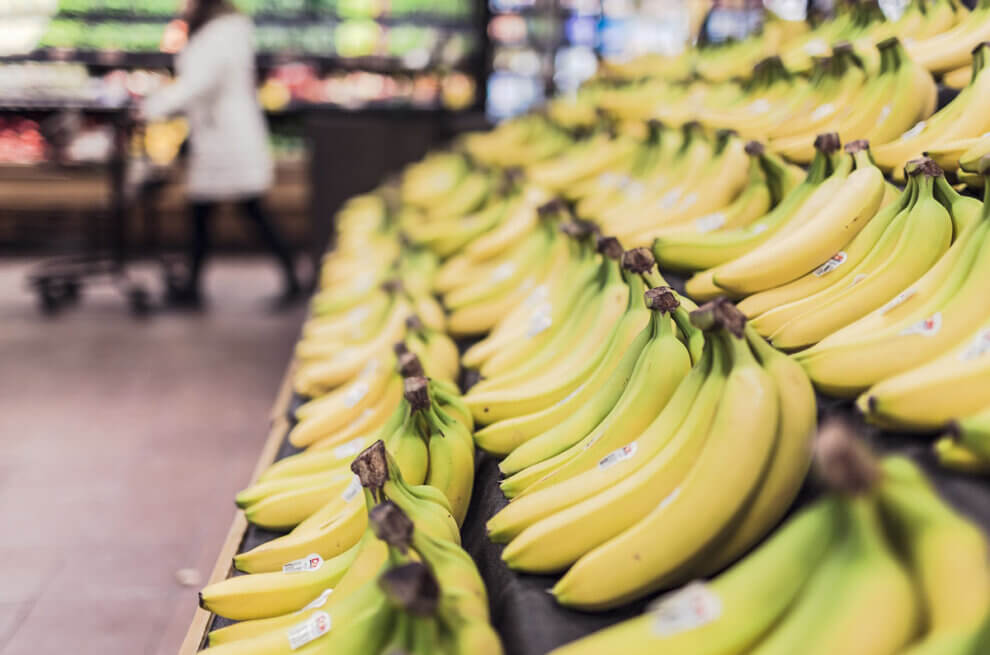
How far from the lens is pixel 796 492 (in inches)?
37.8

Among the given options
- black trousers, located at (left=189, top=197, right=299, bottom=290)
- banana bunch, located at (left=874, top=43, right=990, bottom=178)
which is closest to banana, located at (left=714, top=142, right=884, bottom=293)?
banana bunch, located at (left=874, top=43, right=990, bottom=178)

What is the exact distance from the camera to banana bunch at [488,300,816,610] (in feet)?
3.01

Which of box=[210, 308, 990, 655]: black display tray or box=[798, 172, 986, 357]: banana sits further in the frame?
box=[798, 172, 986, 357]: banana

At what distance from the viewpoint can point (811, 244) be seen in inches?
54.5

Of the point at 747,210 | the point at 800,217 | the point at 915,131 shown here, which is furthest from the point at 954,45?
the point at 800,217

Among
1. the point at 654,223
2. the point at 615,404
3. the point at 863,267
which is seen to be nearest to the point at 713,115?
the point at 654,223

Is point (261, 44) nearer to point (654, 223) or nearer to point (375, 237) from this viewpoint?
point (375, 237)

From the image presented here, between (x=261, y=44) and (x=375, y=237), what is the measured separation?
3986 mm

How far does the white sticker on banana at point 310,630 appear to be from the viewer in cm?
98

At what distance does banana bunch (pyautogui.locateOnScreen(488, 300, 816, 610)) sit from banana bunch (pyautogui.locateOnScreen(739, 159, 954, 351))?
0.79 ft

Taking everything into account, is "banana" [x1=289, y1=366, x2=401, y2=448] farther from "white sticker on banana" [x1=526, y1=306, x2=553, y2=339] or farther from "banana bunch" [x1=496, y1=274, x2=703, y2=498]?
"banana bunch" [x1=496, y1=274, x2=703, y2=498]

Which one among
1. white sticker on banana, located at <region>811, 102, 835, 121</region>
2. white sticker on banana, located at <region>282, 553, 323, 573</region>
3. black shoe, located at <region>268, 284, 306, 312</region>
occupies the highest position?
white sticker on banana, located at <region>811, 102, 835, 121</region>

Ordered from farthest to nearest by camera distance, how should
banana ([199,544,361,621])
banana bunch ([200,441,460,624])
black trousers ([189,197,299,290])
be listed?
black trousers ([189,197,299,290]) → banana ([199,544,361,621]) → banana bunch ([200,441,460,624])

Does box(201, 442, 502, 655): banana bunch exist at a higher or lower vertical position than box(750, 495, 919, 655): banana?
lower
